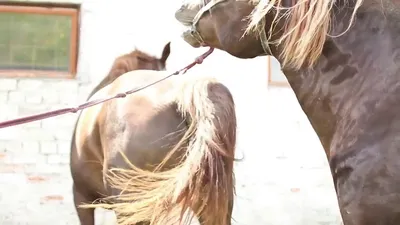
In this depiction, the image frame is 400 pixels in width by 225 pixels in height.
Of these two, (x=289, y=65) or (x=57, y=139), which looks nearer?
(x=289, y=65)

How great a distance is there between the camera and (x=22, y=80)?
173 inches

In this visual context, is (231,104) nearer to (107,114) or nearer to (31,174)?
(107,114)

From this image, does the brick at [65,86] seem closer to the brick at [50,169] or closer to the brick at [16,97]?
the brick at [16,97]

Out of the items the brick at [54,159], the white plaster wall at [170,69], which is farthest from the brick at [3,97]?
the brick at [54,159]

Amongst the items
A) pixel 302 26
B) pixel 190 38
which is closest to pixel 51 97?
pixel 190 38

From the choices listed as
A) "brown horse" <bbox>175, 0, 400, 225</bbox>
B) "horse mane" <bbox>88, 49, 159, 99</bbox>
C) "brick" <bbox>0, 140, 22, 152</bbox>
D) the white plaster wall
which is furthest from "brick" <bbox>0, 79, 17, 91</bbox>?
"brown horse" <bbox>175, 0, 400, 225</bbox>

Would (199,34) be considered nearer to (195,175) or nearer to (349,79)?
(349,79)

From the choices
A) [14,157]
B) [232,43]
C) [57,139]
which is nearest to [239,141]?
[57,139]

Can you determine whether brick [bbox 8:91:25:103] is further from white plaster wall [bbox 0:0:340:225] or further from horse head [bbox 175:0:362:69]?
horse head [bbox 175:0:362:69]

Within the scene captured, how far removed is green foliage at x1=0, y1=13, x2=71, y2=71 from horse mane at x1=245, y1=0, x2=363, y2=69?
324 centimetres

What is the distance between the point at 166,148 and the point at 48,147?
2.14 m

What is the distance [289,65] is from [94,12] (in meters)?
3.26

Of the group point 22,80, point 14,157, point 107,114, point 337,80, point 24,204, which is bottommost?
point 24,204

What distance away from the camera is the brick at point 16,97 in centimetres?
436
